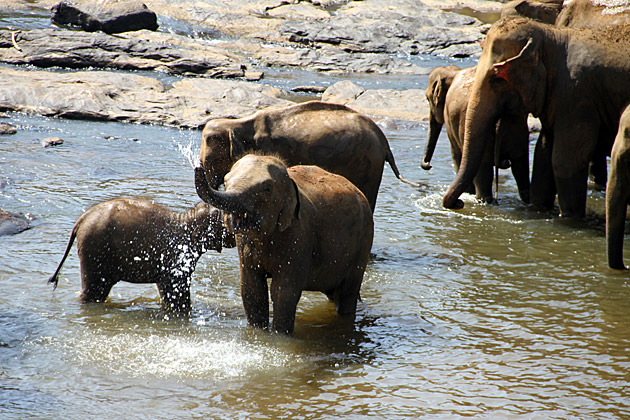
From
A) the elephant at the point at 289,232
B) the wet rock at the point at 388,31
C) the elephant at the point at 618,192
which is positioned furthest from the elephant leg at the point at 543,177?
the wet rock at the point at 388,31

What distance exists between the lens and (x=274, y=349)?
5.71 metres

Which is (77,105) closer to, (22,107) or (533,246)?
(22,107)

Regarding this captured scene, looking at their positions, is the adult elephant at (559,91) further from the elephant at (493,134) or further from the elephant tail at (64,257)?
the elephant tail at (64,257)

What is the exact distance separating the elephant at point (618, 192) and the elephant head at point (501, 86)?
6.58 feet

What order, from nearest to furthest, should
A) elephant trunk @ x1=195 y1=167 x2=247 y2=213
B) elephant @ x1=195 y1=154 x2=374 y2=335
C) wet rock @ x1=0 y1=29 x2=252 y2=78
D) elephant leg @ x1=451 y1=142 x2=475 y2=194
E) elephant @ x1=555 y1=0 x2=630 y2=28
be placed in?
elephant trunk @ x1=195 y1=167 x2=247 y2=213 → elephant @ x1=195 y1=154 x2=374 y2=335 → elephant @ x1=555 y1=0 x2=630 y2=28 → elephant leg @ x1=451 y1=142 x2=475 y2=194 → wet rock @ x1=0 y1=29 x2=252 y2=78

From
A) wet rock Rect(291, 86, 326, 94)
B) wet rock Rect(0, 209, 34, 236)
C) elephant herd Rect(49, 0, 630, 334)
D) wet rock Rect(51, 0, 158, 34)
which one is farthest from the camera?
wet rock Rect(51, 0, 158, 34)

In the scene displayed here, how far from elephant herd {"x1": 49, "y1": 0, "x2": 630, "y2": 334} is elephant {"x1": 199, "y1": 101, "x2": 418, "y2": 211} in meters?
0.01

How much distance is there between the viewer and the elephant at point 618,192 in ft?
25.2

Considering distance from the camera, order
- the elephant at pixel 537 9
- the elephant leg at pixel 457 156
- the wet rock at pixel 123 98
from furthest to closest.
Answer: the wet rock at pixel 123 98 < the elephant at pixel 537 9 < the elephant leg at pixel 457 156

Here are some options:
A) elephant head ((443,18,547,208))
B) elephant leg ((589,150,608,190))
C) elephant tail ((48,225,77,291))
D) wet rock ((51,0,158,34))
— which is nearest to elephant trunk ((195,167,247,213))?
elephant tail ((48,225,77,291))

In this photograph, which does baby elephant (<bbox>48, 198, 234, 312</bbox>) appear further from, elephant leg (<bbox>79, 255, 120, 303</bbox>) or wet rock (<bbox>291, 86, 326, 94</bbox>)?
wet rock (<bbox>291, 86, 326, 94</bbox>)

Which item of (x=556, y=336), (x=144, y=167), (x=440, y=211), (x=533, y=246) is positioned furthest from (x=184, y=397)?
(x=144, y=167)

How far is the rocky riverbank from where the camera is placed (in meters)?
16.4

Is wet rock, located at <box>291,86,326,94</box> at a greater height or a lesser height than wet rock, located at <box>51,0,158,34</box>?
lesser
